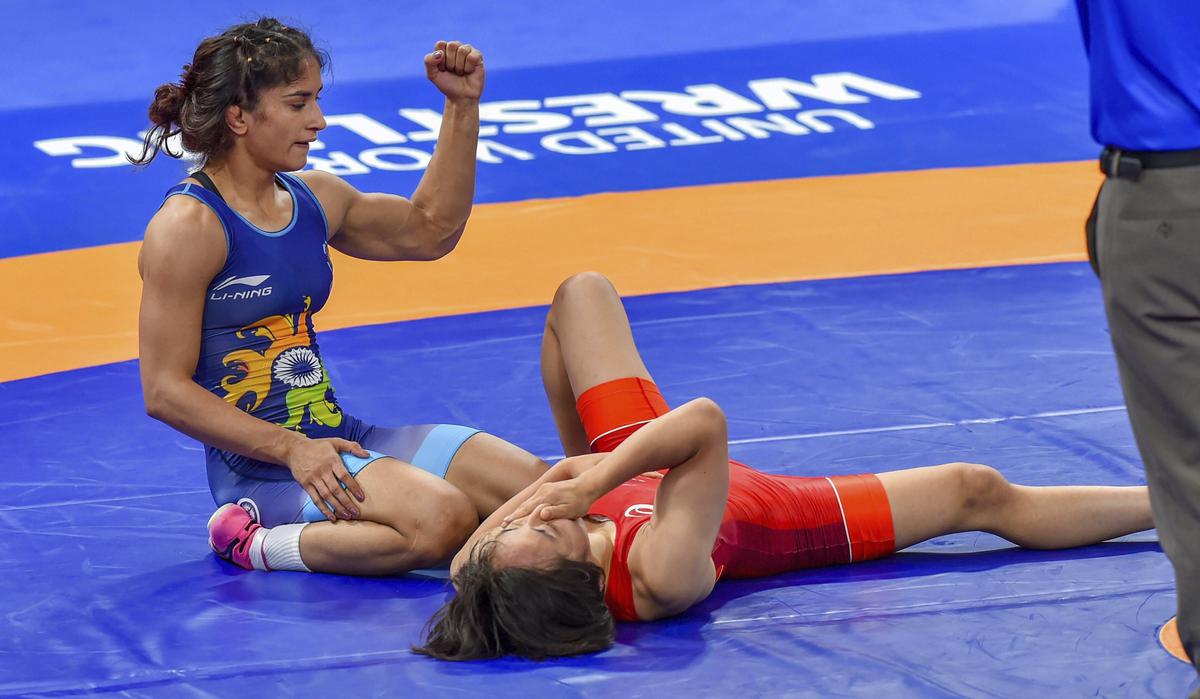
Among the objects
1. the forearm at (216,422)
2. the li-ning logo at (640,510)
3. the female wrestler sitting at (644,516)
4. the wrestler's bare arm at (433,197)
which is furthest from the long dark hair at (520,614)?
the wrestler's bare arm at (433,197)

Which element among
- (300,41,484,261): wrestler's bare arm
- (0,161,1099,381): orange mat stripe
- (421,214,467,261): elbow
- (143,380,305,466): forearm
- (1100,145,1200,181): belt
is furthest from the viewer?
(0,161,1099,381): orange mat stripe

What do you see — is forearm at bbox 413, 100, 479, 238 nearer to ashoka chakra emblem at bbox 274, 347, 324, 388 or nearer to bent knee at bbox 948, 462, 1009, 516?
ashoka chakra emblem at bbox 274, 347, 324, 388

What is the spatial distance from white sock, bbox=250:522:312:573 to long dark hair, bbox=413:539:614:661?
0.60 meters

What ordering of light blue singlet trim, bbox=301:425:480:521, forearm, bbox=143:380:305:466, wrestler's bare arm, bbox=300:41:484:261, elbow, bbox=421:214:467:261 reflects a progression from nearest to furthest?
forearm, bbox=143:380:305:466, light blue singlet trim, bbox=301:425:480:521, wrestler's bare arm, bbox=300:41:484:261, elbow, bbox=421:214:467:261

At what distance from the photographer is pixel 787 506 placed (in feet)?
12.4

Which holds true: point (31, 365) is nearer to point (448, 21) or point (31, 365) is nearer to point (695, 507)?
point (695, 507)

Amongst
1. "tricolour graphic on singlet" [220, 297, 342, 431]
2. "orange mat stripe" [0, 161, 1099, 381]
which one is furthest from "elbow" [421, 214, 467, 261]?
"orange mat stripe" [0, 161, 1099, 381]

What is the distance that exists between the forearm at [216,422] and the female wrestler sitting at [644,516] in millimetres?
622

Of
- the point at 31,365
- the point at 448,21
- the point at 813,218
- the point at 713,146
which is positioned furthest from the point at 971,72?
the point at 31,365

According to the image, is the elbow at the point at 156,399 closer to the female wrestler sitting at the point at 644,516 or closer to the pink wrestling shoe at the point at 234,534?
the pink wrestling shoe at the point at 234,534

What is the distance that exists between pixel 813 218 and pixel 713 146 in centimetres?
137

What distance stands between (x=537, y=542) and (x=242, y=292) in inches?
41.6

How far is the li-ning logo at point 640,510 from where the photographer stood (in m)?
3.73

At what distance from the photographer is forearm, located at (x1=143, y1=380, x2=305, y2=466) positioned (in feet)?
12.7
